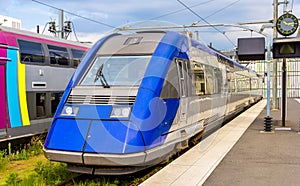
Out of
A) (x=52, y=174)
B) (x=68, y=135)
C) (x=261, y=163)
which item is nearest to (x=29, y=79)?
(x=52, y=174)

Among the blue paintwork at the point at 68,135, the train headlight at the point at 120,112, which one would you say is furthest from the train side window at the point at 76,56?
the train headlight at the point at 120,112

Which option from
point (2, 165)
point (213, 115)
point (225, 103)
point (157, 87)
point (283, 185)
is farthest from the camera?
point (225, 103)

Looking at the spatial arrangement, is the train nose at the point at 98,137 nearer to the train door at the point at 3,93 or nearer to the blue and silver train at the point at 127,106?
the blue and silver train at the point at 127,106

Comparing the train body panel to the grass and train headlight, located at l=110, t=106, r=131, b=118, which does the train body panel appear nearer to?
the grass

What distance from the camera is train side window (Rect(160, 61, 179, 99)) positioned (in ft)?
24.6

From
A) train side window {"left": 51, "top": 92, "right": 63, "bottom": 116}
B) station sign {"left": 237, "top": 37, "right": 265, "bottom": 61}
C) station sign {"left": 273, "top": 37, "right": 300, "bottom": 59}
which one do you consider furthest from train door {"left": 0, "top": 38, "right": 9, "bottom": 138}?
station sign {"left": 273, "top": 37, "right": 300, "bottom": 59}

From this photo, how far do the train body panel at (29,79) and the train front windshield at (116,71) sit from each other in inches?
127

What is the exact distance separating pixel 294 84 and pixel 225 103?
1686 inches

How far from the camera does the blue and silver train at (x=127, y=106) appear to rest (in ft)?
21.5

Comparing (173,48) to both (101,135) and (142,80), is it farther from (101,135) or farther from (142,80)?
(101,135)

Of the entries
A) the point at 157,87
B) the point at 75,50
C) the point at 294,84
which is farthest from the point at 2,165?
the point at 294,84

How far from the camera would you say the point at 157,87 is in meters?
7.30

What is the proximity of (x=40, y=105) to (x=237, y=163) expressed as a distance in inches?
256

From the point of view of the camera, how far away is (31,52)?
36.3ft
